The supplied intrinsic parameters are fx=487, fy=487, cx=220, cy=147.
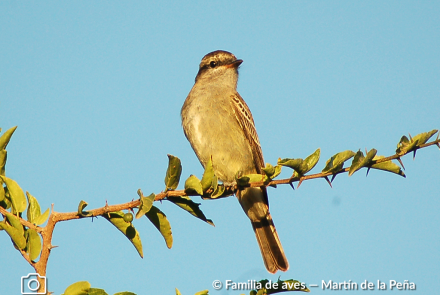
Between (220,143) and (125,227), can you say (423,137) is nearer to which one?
(125,227)

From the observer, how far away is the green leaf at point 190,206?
4.60 meters

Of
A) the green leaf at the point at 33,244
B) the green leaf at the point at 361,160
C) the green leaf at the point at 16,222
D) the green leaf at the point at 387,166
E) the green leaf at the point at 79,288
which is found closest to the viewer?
the green leaf at the point at 79,288

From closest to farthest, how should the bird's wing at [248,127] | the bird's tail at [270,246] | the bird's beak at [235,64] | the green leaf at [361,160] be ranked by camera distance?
the green leaf at [361,160]
the bird's tail at [270,246]
the bird's wing at [248,127]
the bird's beak at [235,64]

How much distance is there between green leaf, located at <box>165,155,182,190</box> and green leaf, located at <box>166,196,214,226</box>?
17cm

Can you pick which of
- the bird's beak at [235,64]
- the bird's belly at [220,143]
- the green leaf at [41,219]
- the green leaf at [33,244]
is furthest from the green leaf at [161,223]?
the bird's beak at [235,64]

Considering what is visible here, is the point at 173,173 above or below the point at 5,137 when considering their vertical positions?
below

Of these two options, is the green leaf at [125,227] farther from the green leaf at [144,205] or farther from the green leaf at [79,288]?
the green leaf at [79,288]

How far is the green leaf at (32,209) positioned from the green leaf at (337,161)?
2.42 meters

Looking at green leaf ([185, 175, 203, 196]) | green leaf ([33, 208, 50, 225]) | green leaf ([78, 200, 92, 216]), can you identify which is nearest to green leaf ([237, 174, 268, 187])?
green leaf ([185, 175, 203, 196])

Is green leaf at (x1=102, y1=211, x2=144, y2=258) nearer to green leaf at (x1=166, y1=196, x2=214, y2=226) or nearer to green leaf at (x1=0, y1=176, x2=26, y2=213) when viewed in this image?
green leaf at (x1=166, y1=196, x2=214, y2=226)

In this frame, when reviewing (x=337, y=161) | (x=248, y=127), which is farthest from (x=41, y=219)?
(x=248, y=127)

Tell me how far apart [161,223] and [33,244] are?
4.08 ft

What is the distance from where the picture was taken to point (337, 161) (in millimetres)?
4203

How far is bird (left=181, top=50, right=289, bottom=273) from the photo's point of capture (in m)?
8.01
